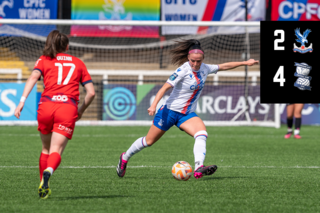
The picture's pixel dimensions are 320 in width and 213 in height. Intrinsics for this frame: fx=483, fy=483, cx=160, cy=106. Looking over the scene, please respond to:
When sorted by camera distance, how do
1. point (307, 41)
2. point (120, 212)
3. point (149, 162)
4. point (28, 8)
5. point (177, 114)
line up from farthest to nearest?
point (28, 8)
point (307, 41)
point (149, 162)
point (177, 114)
point (120, 212)

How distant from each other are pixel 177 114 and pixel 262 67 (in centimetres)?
519

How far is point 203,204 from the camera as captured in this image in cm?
448

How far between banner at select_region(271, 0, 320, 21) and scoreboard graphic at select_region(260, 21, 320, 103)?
686 centimetres

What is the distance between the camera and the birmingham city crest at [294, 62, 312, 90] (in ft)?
36.9

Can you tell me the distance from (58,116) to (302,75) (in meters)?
8.18

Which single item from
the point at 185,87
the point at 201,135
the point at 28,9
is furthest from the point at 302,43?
the point at 28,9

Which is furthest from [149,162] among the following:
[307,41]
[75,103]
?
[307,41]

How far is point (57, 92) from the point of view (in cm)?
459

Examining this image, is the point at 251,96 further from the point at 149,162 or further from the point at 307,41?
the point at 149,162

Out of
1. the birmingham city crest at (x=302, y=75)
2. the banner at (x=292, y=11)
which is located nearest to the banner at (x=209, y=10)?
the banner at (x=292, y=11)

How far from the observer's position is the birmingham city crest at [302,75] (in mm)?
11241

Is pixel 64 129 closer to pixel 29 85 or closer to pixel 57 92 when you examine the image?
pixel 57 92

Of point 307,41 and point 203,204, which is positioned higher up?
point 307,41

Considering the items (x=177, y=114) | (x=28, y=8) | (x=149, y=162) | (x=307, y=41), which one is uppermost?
(x=28, y=8)
